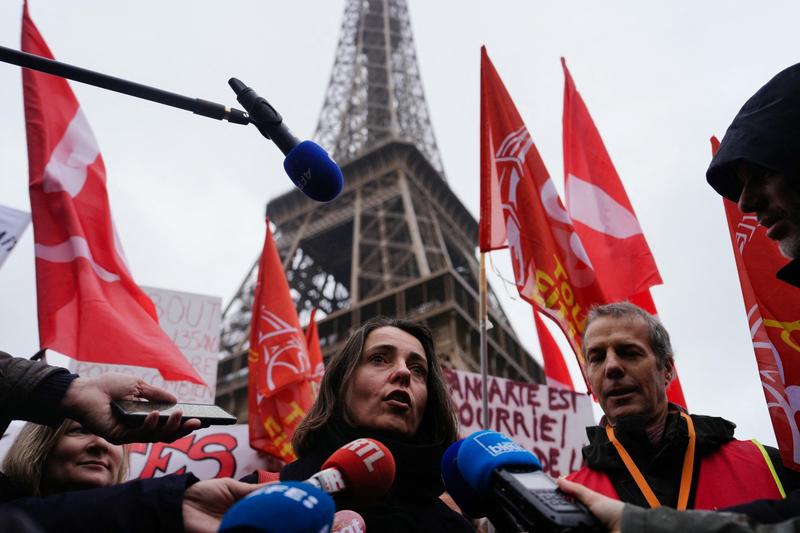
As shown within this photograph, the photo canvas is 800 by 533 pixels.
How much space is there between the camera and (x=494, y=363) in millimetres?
22641

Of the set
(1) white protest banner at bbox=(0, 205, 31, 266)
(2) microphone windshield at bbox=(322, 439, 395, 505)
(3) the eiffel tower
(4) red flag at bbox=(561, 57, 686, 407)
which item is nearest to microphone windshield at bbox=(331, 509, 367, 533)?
(2) microphone windshield at bbox=(322, 439, 395, 505)

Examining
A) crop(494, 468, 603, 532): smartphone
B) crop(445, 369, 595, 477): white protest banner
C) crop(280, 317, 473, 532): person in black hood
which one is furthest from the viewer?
crop(445, 369, 595, 477): white protest banner

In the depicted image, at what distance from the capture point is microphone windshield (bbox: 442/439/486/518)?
5.47ft

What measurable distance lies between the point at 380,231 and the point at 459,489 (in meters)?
29.7

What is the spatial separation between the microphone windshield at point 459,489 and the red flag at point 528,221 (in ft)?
7.27

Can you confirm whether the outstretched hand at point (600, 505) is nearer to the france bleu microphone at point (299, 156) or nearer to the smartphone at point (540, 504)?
the smartphone at point (540, 504)

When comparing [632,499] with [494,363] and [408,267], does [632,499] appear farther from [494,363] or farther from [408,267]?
[408,267]

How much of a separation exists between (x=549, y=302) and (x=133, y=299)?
9.02ft

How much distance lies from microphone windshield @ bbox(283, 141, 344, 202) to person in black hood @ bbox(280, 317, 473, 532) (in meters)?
0.76

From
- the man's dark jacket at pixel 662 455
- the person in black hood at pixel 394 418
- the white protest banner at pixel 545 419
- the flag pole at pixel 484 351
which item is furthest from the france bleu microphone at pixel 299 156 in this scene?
the white protest banner at pixel 545 419

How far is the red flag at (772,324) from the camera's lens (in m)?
2.82

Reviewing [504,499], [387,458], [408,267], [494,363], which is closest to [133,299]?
[387,458]

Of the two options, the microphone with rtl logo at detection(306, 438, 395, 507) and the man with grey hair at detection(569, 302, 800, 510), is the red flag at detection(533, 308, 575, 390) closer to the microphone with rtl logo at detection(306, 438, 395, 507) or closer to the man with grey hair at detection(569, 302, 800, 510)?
the man with grey hair at detection(569, 302, 800, 510)

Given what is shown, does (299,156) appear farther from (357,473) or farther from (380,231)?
(380,231)
